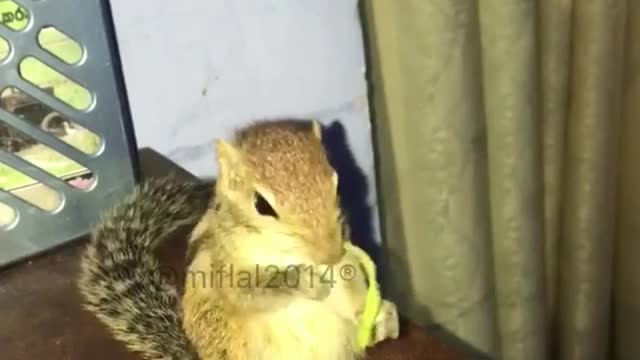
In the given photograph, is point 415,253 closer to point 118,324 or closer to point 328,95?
point 328,95

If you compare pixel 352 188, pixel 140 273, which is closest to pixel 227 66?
pixel 352 188

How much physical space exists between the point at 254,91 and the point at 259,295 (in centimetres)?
40

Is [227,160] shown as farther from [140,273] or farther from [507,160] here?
[507,160]

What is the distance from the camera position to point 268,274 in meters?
0.59

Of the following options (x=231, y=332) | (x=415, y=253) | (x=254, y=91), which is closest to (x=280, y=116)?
(x=254, y=91)

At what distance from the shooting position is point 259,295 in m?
0.59

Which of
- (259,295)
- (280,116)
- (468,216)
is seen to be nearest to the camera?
(259,295)

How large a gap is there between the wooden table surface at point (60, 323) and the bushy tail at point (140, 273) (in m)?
0.01

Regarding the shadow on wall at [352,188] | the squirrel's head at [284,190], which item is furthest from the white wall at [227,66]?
the squirrel's head at [284,190]

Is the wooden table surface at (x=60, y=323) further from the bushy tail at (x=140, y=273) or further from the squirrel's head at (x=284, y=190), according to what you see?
the squirrel's head at (x=284, y=190)

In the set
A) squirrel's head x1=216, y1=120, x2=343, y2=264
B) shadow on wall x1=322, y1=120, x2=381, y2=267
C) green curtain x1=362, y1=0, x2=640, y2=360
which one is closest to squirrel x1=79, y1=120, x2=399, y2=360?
squirrel's head x1=216, y1=120, x2=343, y2=264

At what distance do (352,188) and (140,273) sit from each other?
0.41 meters

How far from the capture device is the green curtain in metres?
0.83

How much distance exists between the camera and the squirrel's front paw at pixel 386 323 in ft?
2.08
